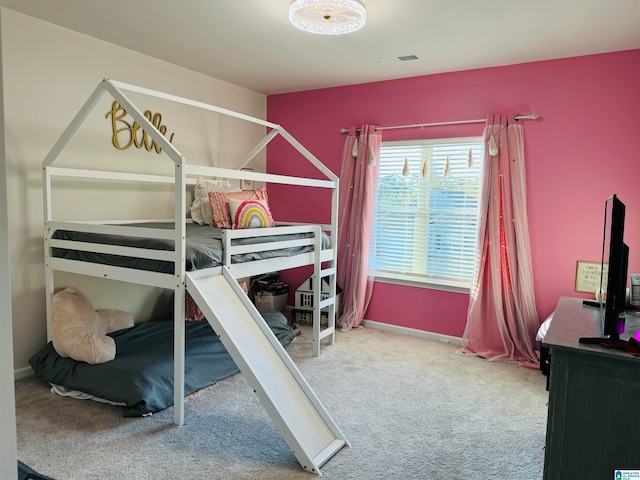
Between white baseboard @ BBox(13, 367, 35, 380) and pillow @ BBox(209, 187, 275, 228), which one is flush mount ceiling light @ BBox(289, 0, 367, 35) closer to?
pillow @ BBox(209, 187, 275, 228)

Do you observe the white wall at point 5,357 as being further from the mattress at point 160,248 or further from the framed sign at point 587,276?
the framed sign at point 587,276

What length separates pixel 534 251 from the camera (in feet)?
11.6

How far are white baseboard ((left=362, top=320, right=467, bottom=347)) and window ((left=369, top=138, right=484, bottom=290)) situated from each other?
427 mm

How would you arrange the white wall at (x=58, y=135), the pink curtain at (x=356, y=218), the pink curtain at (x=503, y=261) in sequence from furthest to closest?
the pink curtain at (x=356, y=218)
the pink curtain at (x=503, y=261)
the white wall at (x=58, y=135)

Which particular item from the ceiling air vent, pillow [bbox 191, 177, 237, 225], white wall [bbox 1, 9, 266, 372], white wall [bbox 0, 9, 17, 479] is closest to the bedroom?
white wall [bbox 1, 9, 266, 372]

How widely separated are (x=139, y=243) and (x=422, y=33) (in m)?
2.15

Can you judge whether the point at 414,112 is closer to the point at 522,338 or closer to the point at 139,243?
the point at 522,338

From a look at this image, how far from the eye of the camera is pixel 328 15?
2461 mm

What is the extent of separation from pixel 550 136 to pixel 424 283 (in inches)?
60.3

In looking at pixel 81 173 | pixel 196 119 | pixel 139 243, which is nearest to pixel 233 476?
pixel 139 243

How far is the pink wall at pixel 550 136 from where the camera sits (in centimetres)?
321

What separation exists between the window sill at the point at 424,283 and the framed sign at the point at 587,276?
2.66ft

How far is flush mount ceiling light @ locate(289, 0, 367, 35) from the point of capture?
2.34m

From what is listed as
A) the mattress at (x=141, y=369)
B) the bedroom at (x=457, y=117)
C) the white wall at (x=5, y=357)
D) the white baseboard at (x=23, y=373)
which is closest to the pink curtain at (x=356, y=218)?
the bedroom at (x=457, y=117)
